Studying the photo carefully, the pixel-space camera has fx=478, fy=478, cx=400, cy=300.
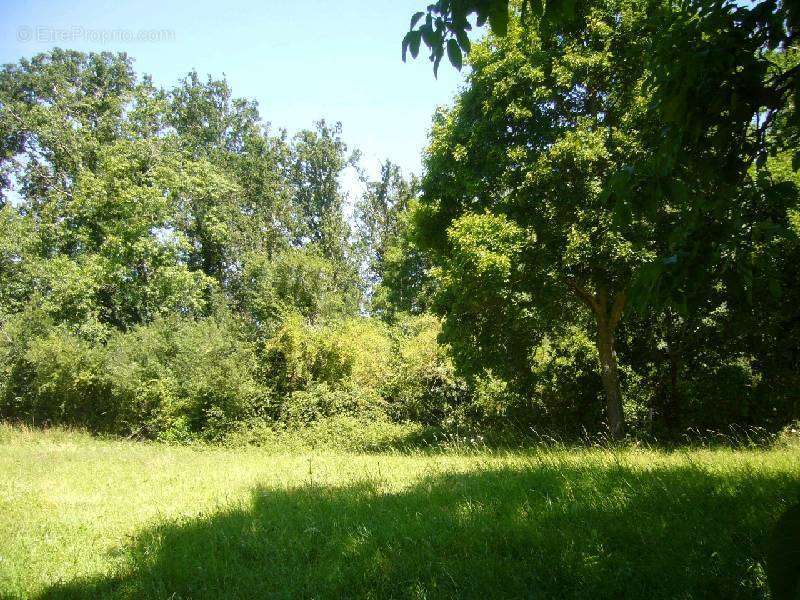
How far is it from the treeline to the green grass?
1.90 meters

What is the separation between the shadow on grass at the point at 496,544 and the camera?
3439mm

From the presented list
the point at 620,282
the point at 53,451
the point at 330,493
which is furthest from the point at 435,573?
the point at 53,451

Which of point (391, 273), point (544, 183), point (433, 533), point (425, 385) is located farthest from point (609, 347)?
point (391, 273)

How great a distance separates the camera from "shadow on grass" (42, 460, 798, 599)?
3439mm

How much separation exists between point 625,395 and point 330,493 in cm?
869

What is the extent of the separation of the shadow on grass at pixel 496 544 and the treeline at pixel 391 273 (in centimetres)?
189

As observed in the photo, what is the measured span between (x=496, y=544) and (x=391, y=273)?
28.0 metres

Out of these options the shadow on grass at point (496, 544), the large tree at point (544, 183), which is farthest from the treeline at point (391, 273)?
the shadow on grass at point (496, 544)

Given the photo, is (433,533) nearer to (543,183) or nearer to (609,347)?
(543,183)

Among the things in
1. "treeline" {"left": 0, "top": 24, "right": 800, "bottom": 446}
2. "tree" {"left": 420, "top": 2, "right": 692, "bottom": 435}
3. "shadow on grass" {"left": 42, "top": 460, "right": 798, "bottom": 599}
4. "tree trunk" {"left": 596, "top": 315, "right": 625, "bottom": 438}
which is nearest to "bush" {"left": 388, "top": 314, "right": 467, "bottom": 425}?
"treeline" {"left": 0, "top": 24, "right": 800, "bottom": 446}

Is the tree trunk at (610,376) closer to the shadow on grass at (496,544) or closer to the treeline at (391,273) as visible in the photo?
the treeline at (391,273)

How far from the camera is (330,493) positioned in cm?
655

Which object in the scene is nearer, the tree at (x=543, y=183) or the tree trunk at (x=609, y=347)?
the tree at (x=543, y=183)

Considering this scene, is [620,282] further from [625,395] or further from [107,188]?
[107,188]
